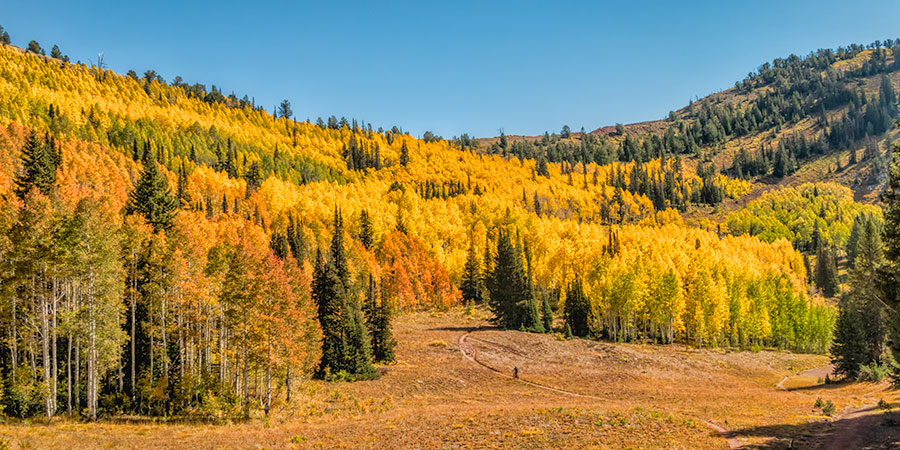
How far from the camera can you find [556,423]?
106ft

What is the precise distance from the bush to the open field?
191 cm

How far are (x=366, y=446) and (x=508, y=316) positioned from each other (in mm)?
55517

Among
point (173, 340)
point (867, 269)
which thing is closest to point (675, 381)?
point (867, 269)

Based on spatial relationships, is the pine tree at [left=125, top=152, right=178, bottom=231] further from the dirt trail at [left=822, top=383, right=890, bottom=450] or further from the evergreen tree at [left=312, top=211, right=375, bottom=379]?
the dirt trail at [left=822, top=383, right=890, bottom=450]

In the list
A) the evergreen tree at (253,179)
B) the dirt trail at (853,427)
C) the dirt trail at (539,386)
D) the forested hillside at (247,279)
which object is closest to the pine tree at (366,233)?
the forested hillside at (247,279)

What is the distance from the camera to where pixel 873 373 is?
161ft

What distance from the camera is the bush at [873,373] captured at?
161 feet

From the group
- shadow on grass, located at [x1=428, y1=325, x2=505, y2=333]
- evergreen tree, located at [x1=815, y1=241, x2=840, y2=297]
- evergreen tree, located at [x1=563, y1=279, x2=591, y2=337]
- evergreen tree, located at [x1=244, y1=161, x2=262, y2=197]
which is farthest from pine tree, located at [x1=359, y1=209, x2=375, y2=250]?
evergreen tree, located at [x1=815, y1=241, x2=840, y2=297]

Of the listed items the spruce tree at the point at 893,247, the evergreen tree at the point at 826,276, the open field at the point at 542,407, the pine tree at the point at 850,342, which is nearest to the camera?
the spruce tree at the point at 893,247

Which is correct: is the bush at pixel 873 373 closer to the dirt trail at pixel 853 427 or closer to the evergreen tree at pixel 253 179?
the dirt trail at pixel 853 427

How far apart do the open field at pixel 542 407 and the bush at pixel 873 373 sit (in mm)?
1912

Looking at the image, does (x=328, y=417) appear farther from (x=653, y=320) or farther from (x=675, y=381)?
(x=653, y=320)

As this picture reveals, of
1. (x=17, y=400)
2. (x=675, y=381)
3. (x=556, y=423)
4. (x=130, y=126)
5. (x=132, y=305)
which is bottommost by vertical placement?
(x=675, y=381)

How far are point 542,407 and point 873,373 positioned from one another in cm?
3564
